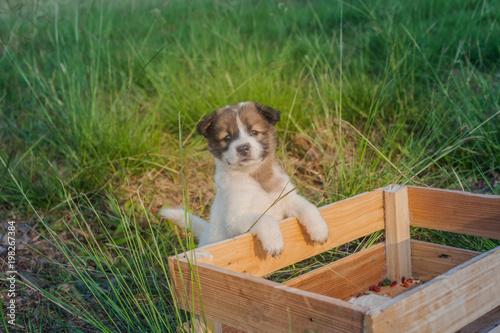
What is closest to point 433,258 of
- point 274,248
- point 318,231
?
point 318,231

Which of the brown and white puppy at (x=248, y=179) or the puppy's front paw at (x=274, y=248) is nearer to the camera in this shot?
the puppy's front paw at (x=274, y=248)

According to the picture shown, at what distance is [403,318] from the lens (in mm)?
1760

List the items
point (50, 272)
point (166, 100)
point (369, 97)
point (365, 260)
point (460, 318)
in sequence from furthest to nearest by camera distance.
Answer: point (166, 100) < point (369, 97) < point (50, 272) < point (365, 260) < point (460, 318)

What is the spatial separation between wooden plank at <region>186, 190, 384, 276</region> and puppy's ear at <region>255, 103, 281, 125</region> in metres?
0.66

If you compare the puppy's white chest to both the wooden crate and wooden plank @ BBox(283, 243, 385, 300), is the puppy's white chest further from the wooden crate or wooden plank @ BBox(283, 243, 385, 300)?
wooden plank @ BBox(283, 243, 385, 300)

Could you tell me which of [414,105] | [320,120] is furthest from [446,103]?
[320,120]

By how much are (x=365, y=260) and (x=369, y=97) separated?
92.7 inches

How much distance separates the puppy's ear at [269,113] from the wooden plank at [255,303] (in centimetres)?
129

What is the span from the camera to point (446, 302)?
6.34ft

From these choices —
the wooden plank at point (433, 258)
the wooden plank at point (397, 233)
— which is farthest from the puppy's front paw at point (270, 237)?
the wooden plank at point (433, 258)

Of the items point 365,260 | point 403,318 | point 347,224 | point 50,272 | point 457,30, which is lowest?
point 50,272

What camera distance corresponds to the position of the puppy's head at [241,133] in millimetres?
2963

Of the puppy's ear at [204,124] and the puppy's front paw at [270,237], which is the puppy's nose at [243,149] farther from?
the puppy's front paw at [270,237]

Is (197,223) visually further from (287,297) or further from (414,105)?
(414,105)
